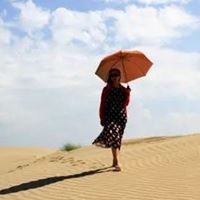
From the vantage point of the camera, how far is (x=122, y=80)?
1259 centimetres

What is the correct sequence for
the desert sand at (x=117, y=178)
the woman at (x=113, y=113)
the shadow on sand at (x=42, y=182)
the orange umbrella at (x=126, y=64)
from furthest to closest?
the orange umbrella at (x=126, y=64), the woman at (x=113, y=113), the shadow on sand at (x=42, y=182), the desert sand at (x=117, y=178)

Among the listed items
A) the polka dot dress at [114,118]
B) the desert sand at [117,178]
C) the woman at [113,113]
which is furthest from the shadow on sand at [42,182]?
the polka dot dress at [114,118]

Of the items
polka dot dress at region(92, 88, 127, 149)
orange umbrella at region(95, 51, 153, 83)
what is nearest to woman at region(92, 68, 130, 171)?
polka dot dress at region(92, 88, 127, 149)

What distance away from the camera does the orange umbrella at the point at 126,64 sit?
12.5 m

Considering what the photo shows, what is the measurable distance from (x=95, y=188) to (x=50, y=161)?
5.39 m

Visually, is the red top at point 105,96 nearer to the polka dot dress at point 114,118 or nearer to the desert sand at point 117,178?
the polka dot dress at point 114,118

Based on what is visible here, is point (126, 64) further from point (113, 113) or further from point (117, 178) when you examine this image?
point (117, 178)

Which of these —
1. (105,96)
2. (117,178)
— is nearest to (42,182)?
(117,178)

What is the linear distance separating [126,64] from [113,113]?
114cm

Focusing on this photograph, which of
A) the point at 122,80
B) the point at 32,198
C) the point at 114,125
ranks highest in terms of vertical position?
the point at 122,80

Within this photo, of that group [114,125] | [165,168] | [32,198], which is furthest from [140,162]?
[32,198]

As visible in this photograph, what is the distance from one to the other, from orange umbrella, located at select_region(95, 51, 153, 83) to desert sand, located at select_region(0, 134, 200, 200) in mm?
1803

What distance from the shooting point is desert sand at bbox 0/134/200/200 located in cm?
1022

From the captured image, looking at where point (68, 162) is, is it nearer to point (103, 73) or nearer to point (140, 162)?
point (140, 162)
